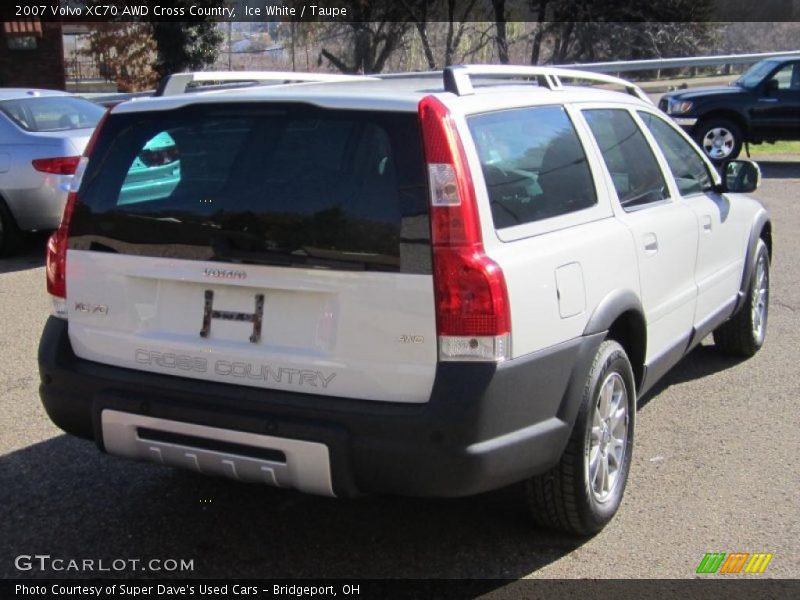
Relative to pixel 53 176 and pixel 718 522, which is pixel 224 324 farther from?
pixel 53 176

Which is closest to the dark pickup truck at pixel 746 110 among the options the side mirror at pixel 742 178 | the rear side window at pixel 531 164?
the side mirror at pixel 742 178

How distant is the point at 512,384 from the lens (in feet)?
11.2

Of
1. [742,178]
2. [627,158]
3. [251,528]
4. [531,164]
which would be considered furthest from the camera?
[742,178]

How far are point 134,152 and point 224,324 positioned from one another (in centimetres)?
82

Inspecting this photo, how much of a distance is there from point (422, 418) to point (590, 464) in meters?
0.96

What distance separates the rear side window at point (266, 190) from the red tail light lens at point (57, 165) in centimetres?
590

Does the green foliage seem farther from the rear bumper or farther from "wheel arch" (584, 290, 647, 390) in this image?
the rear bumper

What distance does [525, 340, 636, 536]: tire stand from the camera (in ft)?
12.6

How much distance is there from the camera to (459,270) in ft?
10.9

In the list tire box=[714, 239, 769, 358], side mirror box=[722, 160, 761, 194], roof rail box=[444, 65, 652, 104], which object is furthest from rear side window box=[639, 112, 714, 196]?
tire box=[714, 239, 769, 358]

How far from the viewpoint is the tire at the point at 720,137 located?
696 inches

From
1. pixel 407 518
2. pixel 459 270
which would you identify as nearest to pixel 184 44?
pixel 407 518

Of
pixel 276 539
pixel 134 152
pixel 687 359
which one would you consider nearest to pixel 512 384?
pixel 276 539

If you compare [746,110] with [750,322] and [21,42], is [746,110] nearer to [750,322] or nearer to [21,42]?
[750,322]
